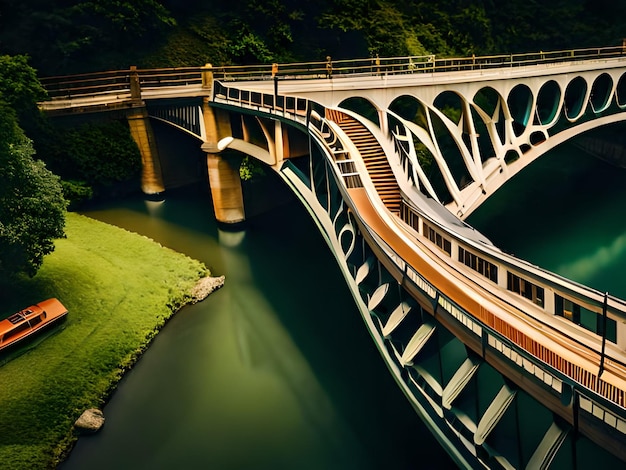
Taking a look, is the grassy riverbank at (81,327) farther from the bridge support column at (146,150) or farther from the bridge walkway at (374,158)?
the bridge walkway at (374,158)

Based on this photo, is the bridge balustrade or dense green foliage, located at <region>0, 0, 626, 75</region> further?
dense green foliage, located at <region>0, 0, 626, 75</region>

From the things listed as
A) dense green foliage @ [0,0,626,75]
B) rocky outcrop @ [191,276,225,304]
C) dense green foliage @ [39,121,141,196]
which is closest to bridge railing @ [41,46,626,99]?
dense green foliage @ [0,0,626,75]

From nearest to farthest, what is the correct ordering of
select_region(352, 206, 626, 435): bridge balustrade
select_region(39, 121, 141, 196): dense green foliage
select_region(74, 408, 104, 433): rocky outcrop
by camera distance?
select_region(352, 206, 626, 435): bridge balustrade → select_region(74, 408, 104, 433): rocky outcrop → select_region(39, 121, 141, 196): dense green foliage

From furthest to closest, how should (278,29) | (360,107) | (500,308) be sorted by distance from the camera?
(278,29) → (360,107) → (500,308)

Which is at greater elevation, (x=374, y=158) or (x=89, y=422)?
(x=374, y=158)

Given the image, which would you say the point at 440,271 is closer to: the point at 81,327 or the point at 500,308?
the point at 500,308

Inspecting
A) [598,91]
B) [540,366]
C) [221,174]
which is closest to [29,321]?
[221,174]

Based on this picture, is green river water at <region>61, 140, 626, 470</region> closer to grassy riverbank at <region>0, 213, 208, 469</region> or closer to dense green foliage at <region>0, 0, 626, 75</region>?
grassy riverbank at <region>0, 213, 208, 469</region>

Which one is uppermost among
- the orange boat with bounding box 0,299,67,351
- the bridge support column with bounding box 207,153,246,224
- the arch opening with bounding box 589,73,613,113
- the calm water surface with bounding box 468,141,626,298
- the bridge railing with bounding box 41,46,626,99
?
the bridge railing with bounding box 41,46,626,99
